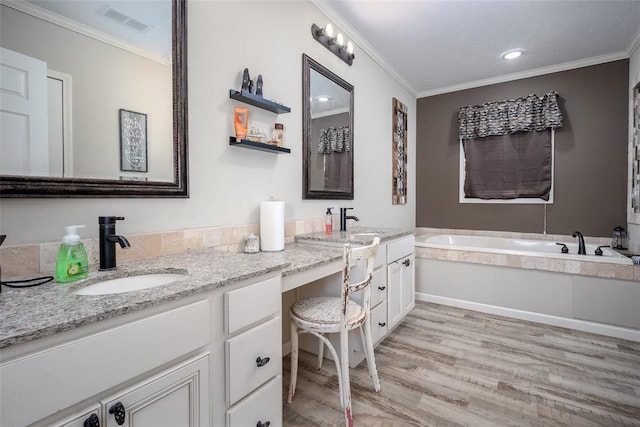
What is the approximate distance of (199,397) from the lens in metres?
0.94

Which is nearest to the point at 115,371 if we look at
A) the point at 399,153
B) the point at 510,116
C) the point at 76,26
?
the point at 76,26

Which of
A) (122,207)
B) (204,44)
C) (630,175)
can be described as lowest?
(122,207)

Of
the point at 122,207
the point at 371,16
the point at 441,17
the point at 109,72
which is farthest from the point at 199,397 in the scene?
the point at 441,17

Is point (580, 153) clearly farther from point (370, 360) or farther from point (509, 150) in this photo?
point (370, 360)

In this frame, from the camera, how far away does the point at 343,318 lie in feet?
4.87

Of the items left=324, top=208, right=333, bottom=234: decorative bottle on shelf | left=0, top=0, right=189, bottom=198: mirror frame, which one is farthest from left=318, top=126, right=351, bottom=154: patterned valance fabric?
left=0, top=0, right=189, bottom=198: mirror frame

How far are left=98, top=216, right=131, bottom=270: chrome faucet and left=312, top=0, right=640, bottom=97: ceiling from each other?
214 centimetres

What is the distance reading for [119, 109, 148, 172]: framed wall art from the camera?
1.26 m

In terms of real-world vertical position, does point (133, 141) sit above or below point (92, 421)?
above

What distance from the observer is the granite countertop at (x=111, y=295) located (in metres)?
0.64

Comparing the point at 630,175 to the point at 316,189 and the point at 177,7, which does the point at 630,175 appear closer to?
the point at 316,189

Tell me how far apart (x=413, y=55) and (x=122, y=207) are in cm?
309

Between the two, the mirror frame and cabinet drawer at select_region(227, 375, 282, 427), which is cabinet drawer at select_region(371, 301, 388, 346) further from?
the mirror frame

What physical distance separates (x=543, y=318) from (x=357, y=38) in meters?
3.08
